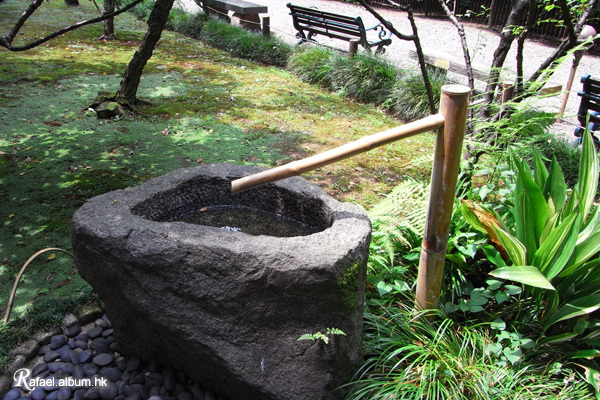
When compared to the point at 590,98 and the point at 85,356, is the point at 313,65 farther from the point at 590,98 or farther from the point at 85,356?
the point at 85,356

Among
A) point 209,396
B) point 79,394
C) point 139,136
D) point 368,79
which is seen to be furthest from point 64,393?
point 368,79

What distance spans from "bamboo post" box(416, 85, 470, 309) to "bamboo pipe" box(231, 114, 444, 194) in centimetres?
8

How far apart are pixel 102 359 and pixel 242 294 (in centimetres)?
114

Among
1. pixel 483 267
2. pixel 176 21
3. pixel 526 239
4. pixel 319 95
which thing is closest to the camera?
pixel 526 239

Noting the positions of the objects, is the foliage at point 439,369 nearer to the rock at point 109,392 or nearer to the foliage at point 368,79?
the rock at point 109,392

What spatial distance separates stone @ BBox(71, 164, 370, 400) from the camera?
2.23m

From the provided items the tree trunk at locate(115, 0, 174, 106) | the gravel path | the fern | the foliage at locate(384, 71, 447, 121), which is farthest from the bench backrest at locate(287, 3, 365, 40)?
the fern

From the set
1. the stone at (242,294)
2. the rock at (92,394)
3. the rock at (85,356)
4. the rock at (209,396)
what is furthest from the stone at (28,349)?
the rock at (209,396)

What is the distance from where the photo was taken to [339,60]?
8234mm

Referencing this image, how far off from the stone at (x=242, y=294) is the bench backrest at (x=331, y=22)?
7.78 m

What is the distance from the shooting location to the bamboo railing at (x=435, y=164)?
7.38 feet

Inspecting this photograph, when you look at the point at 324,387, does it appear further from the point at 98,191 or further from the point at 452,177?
the point at 98,191

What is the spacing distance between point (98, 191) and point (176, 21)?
9.00 m

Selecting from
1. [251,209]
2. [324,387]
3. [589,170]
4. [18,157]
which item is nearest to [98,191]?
[18,157]
